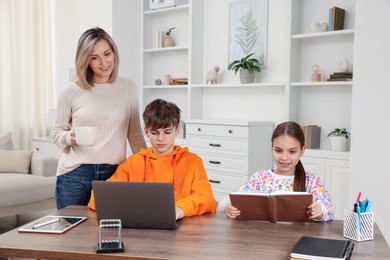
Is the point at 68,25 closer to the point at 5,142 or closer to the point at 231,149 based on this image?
the point at 5,142

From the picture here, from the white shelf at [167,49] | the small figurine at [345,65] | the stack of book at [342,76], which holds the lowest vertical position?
the stack of book at [342,76]

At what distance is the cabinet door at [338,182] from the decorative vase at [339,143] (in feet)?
0.48

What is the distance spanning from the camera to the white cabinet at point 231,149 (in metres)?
4.12

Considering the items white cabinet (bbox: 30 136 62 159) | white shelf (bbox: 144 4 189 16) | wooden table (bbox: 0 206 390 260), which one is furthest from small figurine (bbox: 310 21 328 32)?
white cabinet (bbox: 30 136 62 159)

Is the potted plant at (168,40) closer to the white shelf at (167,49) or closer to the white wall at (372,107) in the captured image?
the white shelf at (167,49)

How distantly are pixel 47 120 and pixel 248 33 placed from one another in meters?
2.81

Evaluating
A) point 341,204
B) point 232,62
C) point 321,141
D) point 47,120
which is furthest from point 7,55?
point 341,204

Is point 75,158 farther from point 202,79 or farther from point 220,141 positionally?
point 202,79

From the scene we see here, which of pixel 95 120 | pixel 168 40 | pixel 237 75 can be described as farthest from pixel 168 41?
pixel 95 120

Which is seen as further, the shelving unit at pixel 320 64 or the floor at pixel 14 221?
the floor at pixel 14 221

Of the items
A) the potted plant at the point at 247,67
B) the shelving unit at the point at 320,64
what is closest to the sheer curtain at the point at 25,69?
the potted plant at the point at 247,67

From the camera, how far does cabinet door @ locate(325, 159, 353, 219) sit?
3639 mm

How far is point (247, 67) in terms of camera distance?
439 centimetres

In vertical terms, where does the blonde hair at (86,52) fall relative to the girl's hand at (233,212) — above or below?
above
